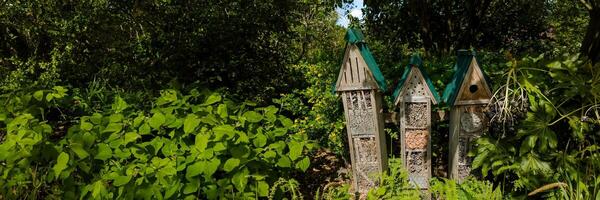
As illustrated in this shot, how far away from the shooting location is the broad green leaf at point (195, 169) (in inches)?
103

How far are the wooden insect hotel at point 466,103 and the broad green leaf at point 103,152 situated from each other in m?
2.27

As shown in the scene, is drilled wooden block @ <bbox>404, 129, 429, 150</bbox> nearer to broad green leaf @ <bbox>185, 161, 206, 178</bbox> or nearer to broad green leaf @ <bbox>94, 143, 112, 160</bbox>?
broad green leaf @ <bbox>185, 161, 206, 178</bbox>

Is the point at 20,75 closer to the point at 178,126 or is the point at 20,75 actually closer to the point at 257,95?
the point at 257,95

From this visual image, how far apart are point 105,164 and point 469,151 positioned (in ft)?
8.00

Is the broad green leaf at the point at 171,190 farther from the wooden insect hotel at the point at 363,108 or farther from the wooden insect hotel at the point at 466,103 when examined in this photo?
the wooden insect hotel at the point at 466,103

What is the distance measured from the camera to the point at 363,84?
3430mm

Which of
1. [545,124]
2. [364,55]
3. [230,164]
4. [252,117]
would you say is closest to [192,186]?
[230,164]

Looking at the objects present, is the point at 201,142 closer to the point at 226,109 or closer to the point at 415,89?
the point at 226,109

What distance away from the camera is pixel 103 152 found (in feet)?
8.96

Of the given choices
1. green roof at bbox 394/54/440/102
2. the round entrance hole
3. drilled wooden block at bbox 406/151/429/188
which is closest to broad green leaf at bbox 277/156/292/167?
green roof at bbox 394/54/440/102

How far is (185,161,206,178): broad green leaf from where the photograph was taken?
8.61ft

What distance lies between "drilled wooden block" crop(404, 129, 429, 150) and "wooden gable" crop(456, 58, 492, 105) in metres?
0.35

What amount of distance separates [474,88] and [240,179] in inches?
69.9

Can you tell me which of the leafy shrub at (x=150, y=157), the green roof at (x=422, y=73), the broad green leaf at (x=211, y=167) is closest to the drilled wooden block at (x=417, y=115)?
the green roof at (x=422, y=73)
